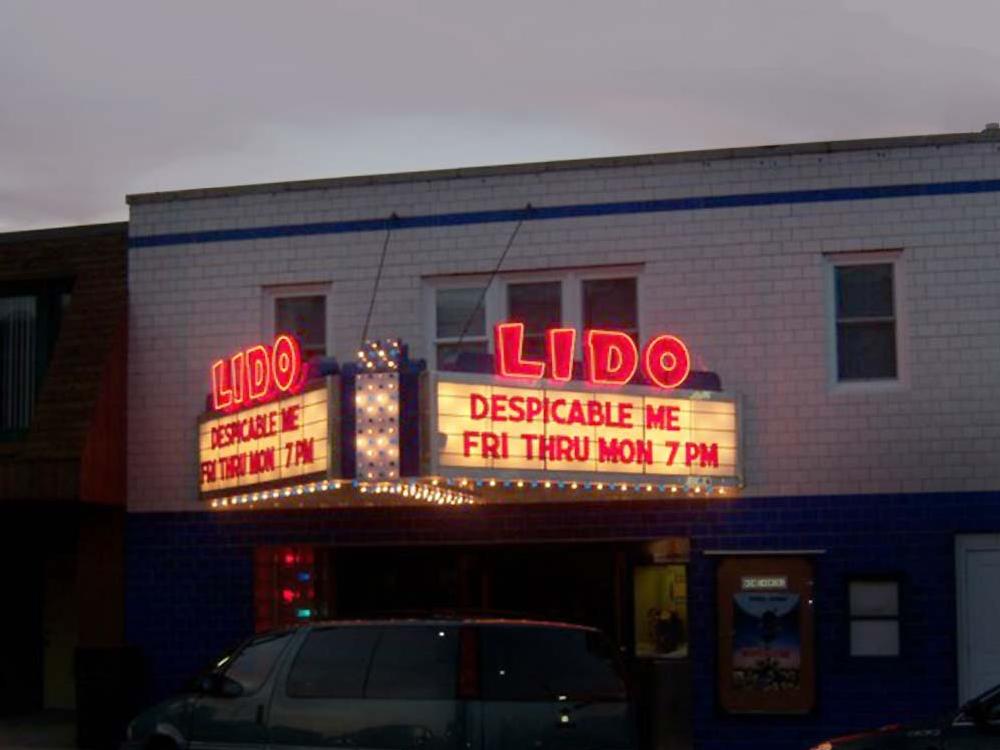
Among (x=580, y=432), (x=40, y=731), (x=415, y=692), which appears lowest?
(x=40, y=731)

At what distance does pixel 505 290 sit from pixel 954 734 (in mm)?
8931

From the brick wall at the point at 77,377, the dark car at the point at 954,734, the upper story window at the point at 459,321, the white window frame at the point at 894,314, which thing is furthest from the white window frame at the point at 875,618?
the brick wall at the point at 77,377

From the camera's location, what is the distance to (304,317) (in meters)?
19.8

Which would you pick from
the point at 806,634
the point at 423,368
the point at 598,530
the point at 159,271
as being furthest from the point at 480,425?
the point at 159,271

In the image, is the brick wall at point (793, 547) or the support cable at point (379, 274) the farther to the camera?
the support cable at point (379, 274)

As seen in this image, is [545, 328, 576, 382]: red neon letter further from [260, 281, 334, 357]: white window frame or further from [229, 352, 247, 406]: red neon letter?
[260, 281, 334, 357]: white window frame

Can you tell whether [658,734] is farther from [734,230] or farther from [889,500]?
[734,230]

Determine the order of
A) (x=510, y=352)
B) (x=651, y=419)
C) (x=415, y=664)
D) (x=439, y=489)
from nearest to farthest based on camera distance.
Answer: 1. (x=415, y=664)
2. (x=510, y=352)
3. (x=439, y=489)
4. (x=651, y=419)

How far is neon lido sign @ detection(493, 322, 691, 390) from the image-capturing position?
627 inches

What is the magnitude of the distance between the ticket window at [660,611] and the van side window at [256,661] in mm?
5569

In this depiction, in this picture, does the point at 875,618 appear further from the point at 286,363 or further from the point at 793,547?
the point at 286,363

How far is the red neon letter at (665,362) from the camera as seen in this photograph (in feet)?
55.5

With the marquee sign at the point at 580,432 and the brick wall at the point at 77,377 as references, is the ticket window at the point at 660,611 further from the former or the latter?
the brick wall at the point at 77,377

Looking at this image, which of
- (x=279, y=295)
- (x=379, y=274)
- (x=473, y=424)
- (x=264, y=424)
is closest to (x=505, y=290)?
(x=379, y=274)
